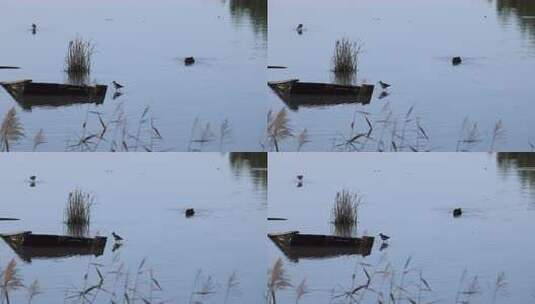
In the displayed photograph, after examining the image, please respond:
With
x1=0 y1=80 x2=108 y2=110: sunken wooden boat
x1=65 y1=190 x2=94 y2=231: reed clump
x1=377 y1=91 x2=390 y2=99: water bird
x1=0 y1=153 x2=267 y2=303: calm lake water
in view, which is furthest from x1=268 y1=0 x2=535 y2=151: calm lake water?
x1=65 y1=190 x2=94 y2=231: reed clump

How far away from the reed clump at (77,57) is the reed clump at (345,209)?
1.23 metres

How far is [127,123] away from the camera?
5277 mm

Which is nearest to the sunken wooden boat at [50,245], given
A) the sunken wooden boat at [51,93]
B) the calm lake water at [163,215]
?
the calm lake water at [163,215]

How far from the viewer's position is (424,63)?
5395 mm

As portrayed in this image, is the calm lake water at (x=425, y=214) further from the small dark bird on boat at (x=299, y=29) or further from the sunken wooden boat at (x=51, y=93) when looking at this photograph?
the sunken wooden boat at (x=51, y=93)

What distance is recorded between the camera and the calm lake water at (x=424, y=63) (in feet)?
17.5

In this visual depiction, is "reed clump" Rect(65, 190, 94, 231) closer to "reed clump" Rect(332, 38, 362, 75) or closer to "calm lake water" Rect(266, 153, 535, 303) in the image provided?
"calm lake water" Rect(266, 153, 535, 303)

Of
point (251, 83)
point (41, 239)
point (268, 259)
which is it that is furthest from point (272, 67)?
point (41, 239)

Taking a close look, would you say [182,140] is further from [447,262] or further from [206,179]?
[447,262]

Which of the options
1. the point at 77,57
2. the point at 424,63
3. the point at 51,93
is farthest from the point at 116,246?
the point at 424,63

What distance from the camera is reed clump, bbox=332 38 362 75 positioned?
A: 5.37 meters

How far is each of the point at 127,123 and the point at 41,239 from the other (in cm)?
62

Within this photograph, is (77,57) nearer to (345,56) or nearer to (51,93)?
(51,93)

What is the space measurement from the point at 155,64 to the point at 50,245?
0.90 metres
